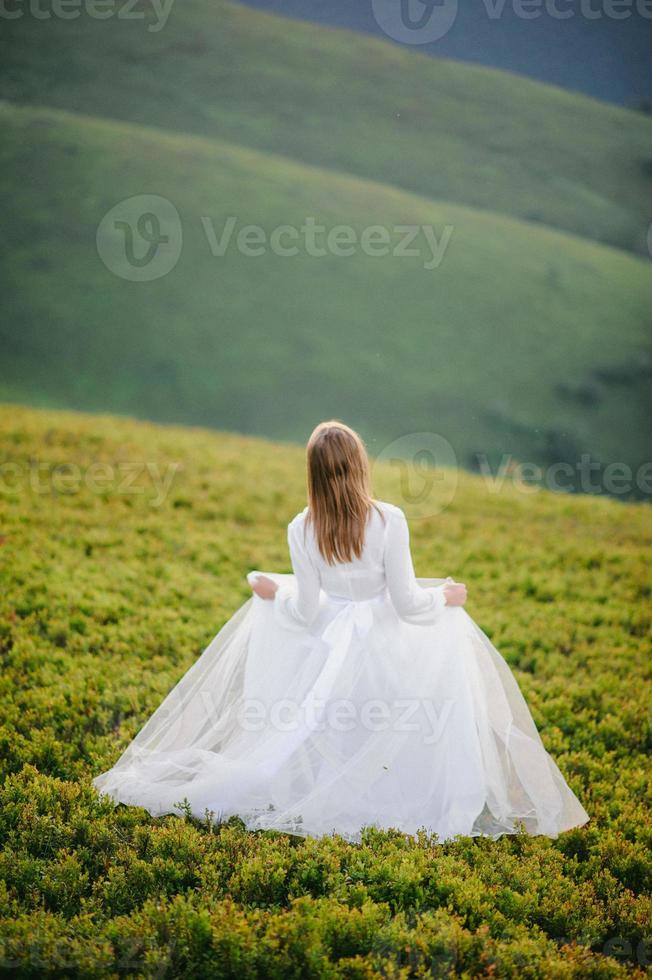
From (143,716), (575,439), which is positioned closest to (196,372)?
(575,439)

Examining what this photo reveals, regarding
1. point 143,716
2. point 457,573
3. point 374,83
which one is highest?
point 374,83

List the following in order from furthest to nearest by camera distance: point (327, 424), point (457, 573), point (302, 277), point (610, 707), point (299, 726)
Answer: point (302, 277) < point (457, 573) < point (610, 707) < point (299, 726) < point (327, 424)

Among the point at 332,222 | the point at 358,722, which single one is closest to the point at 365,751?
the point at 358,722

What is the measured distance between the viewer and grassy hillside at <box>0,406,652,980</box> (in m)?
4.19

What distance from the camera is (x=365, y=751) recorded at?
5281 millimetres

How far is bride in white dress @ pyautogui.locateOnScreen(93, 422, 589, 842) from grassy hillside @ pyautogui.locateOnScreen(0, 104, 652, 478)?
18053 mm

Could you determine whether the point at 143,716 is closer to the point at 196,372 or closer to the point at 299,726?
the point at 299,726

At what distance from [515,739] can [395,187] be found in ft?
108

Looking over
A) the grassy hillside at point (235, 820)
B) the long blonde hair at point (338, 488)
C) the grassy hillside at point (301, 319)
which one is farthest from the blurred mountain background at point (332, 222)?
the long blonde hair at point (338, 488)

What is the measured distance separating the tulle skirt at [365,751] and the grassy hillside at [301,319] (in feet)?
59.2

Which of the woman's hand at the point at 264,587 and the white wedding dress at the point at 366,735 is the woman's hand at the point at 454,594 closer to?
the white wedding dress at the point at 366,735

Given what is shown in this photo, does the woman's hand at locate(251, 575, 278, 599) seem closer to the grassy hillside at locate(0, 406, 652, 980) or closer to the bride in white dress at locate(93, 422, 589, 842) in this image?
the bride in white dress at locate(93, 422, 589, 842)

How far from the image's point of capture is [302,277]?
28.0 m

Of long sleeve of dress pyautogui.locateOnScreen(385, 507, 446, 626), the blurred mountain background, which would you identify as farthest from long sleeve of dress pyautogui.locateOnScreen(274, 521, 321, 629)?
the blurred mountain background
